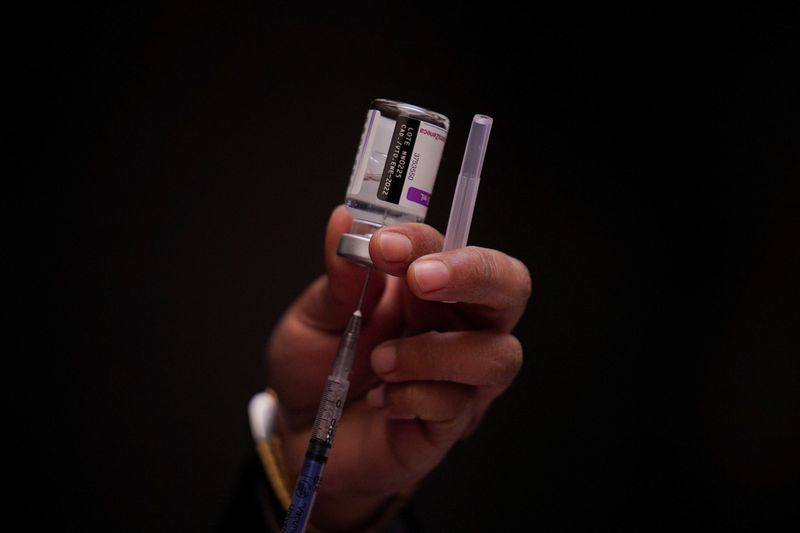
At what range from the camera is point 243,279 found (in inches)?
67.8

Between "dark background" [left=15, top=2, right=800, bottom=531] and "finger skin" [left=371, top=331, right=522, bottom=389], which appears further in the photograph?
"dark background" [left=15, top=2, right=800, bottom=531]

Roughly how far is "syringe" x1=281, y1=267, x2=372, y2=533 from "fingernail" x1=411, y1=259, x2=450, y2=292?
0.17m

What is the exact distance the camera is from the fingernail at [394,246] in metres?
0.81

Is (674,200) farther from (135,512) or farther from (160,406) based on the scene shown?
(135,512)

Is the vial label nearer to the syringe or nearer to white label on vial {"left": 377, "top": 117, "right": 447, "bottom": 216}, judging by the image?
white label on vial {"left": 377, "top": 117, "right": 447, "bottom": 216}

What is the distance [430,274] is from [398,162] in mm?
151

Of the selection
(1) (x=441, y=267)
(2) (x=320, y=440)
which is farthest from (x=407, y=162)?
(2) (x=320, y=440)

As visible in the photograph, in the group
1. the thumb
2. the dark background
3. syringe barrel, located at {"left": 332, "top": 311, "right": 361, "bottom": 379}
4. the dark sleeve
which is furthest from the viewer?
the dark background

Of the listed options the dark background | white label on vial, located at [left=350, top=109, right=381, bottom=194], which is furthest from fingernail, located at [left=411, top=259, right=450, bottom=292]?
the dark background

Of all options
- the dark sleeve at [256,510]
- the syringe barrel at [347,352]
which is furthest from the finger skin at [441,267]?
the dark sleeve at [256,510]

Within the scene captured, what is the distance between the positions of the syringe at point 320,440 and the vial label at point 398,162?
0.65 feet

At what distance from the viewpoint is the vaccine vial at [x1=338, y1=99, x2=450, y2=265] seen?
2.72 feet

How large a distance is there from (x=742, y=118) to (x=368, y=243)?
0.99 meters

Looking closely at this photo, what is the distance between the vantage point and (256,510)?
48.8 inches
